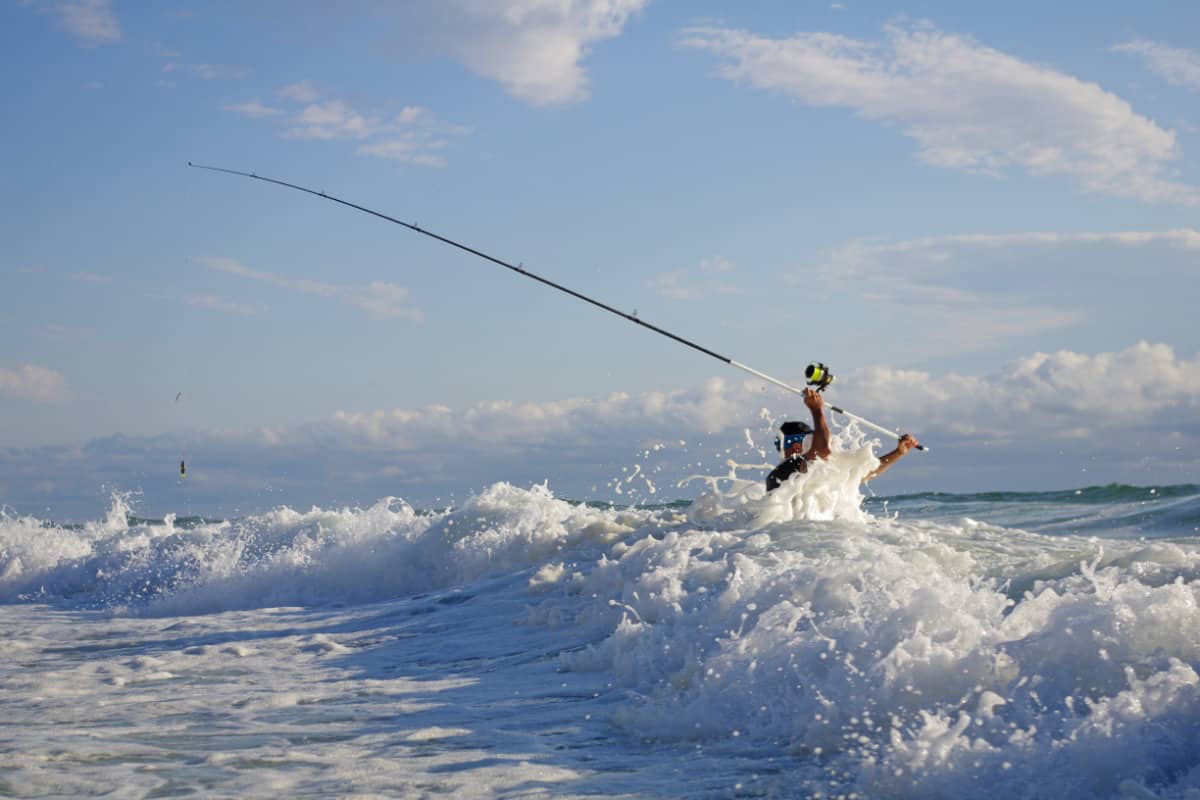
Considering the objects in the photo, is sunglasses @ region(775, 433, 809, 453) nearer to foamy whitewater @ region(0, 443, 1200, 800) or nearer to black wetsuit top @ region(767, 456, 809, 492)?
black wetsuit top @ region(767, 456, 809, 492)

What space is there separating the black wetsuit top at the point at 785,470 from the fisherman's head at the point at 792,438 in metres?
0.09

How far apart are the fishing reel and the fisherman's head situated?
740mm

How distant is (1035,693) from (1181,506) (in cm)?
1250

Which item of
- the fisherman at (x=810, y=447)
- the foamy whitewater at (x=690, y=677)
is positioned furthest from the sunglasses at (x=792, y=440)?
the foamy whitewater at (x=690, y=677)

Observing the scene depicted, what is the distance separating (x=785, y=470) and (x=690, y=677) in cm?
518

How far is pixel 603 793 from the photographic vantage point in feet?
15.1

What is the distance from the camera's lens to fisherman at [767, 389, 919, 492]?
10484mm

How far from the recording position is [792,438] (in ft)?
36.5

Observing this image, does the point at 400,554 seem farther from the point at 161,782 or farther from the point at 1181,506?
the point at 1181,506

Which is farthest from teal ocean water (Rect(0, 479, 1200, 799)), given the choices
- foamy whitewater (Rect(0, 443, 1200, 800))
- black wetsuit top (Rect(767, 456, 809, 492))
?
black wetsuit top (Rect(767, 456, 809, 492))

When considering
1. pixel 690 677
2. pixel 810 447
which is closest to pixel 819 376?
pixel 810 447

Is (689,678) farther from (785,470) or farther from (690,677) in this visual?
(785,470)

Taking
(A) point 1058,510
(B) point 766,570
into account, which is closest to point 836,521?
(B) point 766,570

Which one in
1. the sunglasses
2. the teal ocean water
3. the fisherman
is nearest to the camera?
the teal ocean water
